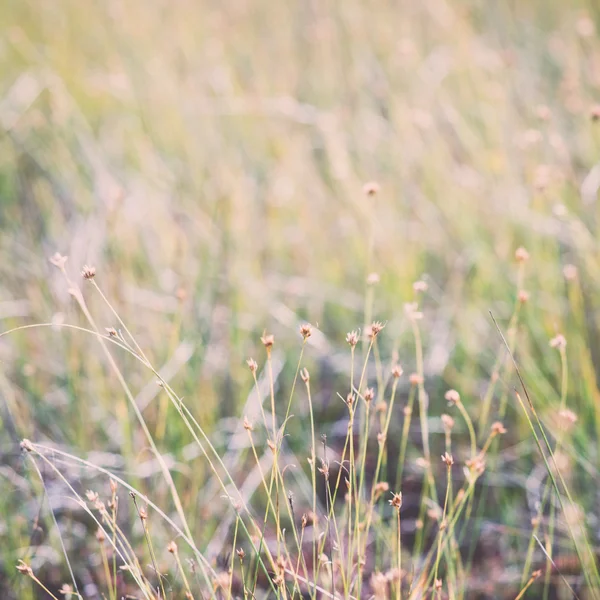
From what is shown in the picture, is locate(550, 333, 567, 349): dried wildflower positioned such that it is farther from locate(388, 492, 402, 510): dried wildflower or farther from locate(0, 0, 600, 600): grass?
locate(388, 492, 402, 510): dried wildflower

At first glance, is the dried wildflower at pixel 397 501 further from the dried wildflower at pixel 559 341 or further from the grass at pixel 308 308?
the dried wildflower at pixel 559 341

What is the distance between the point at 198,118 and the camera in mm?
2199

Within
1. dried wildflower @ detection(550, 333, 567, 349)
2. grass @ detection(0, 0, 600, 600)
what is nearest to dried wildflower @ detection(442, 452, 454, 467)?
grass @ detection(0, 0, 600, 600)

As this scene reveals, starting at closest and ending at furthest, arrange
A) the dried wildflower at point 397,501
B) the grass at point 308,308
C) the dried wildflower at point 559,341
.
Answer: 1. the dried wildflower at point 397,501
2. the dried wildflower at point 559,341
3. the grass at point 308,308

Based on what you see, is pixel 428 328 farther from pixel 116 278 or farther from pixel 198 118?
pixel 198 118

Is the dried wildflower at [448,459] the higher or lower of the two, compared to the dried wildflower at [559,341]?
lower

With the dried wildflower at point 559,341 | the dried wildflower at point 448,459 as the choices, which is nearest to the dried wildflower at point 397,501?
the dried wildflower at point 448,459

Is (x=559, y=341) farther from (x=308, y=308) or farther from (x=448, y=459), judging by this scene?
(x=308, y=308)

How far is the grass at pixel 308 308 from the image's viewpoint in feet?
3.53

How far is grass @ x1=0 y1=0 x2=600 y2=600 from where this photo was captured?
1.08m

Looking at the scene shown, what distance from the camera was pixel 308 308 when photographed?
1.68 meters

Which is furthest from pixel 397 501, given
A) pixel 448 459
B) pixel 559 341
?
pixel 559 341

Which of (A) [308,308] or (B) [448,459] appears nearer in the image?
(B) [448,459]

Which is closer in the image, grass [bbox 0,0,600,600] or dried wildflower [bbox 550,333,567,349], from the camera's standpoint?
dried wildflower [bbox 550,333,567,349]
